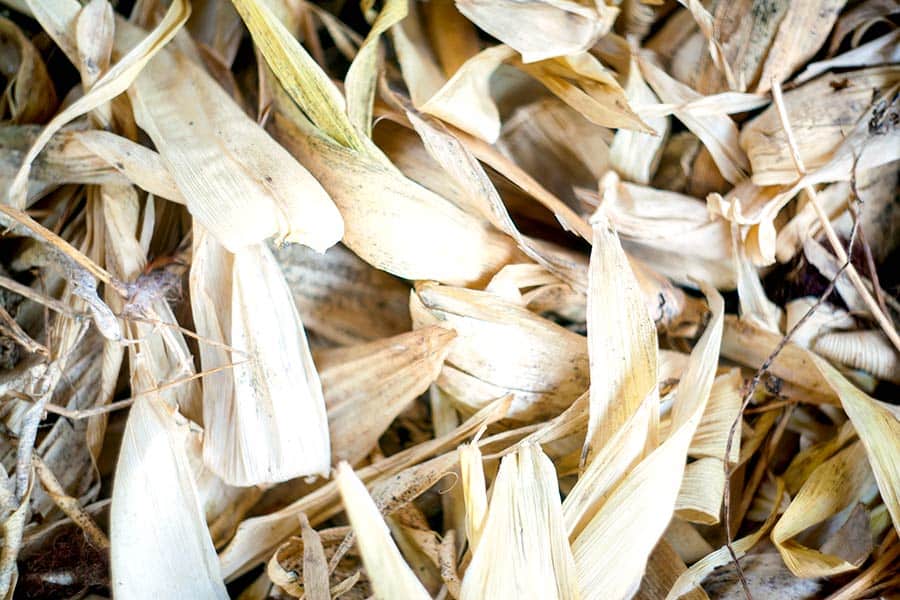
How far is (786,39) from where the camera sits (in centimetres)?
59

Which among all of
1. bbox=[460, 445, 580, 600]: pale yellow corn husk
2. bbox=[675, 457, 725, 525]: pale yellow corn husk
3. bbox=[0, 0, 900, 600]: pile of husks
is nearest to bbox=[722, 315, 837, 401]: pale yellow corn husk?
bbox=[0, 0, 900, 600]: pile of husks

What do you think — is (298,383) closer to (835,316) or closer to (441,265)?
(441,265)

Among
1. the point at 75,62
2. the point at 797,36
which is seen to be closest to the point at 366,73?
the point at 75,62

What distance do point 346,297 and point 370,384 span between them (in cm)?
9

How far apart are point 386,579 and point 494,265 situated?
25 cm

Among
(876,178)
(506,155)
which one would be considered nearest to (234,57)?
(506,155)

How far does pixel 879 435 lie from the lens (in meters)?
0.54

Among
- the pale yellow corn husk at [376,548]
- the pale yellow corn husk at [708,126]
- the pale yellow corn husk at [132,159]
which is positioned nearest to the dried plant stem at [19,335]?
the pale yellow corn husk at [132,159]

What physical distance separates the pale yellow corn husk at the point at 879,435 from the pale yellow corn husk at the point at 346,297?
13.1 inches

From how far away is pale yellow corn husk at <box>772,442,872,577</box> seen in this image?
0.54 metres

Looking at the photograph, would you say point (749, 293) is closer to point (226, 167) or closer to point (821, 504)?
point (821, 504)

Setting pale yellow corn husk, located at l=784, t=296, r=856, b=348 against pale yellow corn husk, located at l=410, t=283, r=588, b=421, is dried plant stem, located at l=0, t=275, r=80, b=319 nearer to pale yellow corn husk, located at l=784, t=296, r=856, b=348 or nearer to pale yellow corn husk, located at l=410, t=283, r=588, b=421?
pale yellow corn husk, located at l=410, t=283, r=588, b=421

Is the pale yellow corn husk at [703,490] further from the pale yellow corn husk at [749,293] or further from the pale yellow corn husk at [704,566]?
A: the pale yellow corn husk at [749,293]

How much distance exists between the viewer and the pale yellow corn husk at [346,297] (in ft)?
2.07
